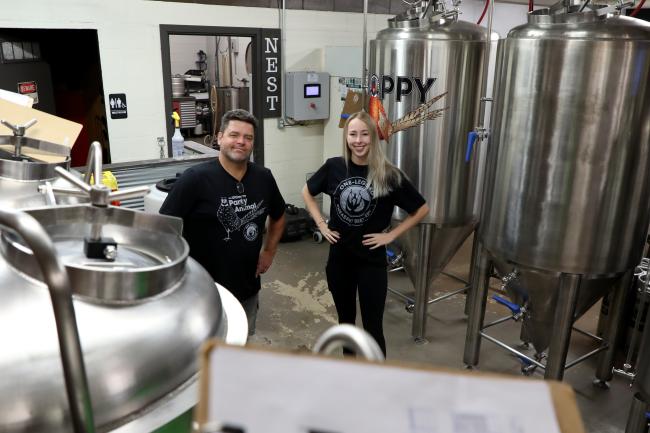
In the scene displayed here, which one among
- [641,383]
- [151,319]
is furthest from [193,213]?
[641,383]

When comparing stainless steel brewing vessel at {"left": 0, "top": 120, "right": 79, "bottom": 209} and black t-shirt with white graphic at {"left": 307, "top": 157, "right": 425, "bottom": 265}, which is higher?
stainless steel brewing vessel at {"left": 0, "top": 120, "right": 79, "bottom": 209}

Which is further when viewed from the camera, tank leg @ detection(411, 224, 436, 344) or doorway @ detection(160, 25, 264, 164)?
doorway @ detection(160, 25, 264, 164)

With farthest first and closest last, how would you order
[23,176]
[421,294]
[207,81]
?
1. [207,81]
2. [421,294]
3. [23,176]

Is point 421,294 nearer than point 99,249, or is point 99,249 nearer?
point 99,249

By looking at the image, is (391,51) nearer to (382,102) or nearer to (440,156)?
(382,102)

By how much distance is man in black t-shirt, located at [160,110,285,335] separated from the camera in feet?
6.54

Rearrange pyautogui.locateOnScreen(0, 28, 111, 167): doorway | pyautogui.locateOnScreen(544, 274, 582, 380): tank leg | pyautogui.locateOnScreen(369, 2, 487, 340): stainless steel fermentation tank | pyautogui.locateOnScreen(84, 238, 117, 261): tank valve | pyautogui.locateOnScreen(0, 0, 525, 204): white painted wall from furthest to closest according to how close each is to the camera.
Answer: pyautogui.locateOnScreen(0, 28, 111, 167): doorway
pyautogui.locateOnScreen(0, 0, 525, 204): white painted wall
pyautogui.locateOnScreen(369, 2, 487, 340): stainless steel fermentation tank
pyautogui.locateOnScreen(544, 274, 582, 380): tank leg
pyautogui.locateOnScreen(84, 238, 117, 261): tank valve

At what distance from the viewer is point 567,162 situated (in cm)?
220

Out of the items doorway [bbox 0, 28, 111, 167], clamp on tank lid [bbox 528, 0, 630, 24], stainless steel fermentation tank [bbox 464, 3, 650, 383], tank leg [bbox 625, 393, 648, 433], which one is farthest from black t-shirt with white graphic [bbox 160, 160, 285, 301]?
doorway [bbox 0, 28, 111, 167]

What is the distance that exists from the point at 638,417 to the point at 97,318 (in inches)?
78.8

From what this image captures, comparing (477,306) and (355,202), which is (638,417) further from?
(355,202)

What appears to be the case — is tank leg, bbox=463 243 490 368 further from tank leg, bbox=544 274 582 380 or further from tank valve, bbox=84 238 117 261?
tank valve, bbox=84 238 117 261

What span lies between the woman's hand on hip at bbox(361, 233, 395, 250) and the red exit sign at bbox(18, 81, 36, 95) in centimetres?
287

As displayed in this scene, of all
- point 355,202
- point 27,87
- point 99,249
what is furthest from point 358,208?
point 27,87
